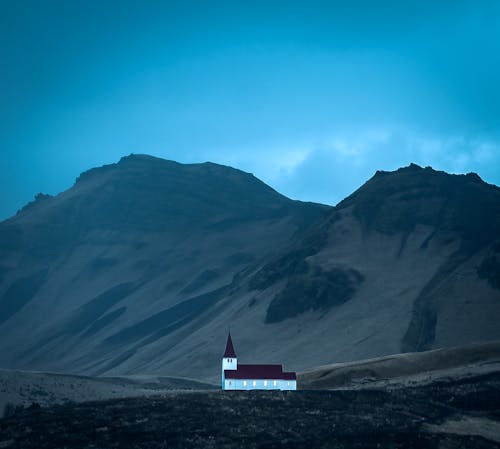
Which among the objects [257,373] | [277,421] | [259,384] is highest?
[257,373]

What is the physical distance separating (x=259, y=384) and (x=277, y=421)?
1850cm

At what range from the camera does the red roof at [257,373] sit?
76.8 meters

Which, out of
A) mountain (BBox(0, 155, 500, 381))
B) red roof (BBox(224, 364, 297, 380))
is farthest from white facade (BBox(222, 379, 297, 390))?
mountain (BBox(0, 155, 500, 381))

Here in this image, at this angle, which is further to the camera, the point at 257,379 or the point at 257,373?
the point at 257,373

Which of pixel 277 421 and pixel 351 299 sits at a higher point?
pixel 351 299

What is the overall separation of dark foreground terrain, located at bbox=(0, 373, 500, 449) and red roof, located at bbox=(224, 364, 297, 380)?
7389 millimetres

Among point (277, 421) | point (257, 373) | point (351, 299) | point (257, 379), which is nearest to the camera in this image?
point (277, 421)

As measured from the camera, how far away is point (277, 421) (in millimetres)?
58250

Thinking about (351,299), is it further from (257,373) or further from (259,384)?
(259,384)

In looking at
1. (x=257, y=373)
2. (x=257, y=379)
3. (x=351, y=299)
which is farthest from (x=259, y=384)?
(x=351, y=299)

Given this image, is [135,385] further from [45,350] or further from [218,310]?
[45,350]

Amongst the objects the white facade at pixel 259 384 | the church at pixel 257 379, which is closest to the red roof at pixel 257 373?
the church at pixel 257 379

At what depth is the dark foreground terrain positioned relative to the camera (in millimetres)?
52594

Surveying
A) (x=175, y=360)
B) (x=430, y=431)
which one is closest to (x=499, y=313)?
(x=175, y=360)
